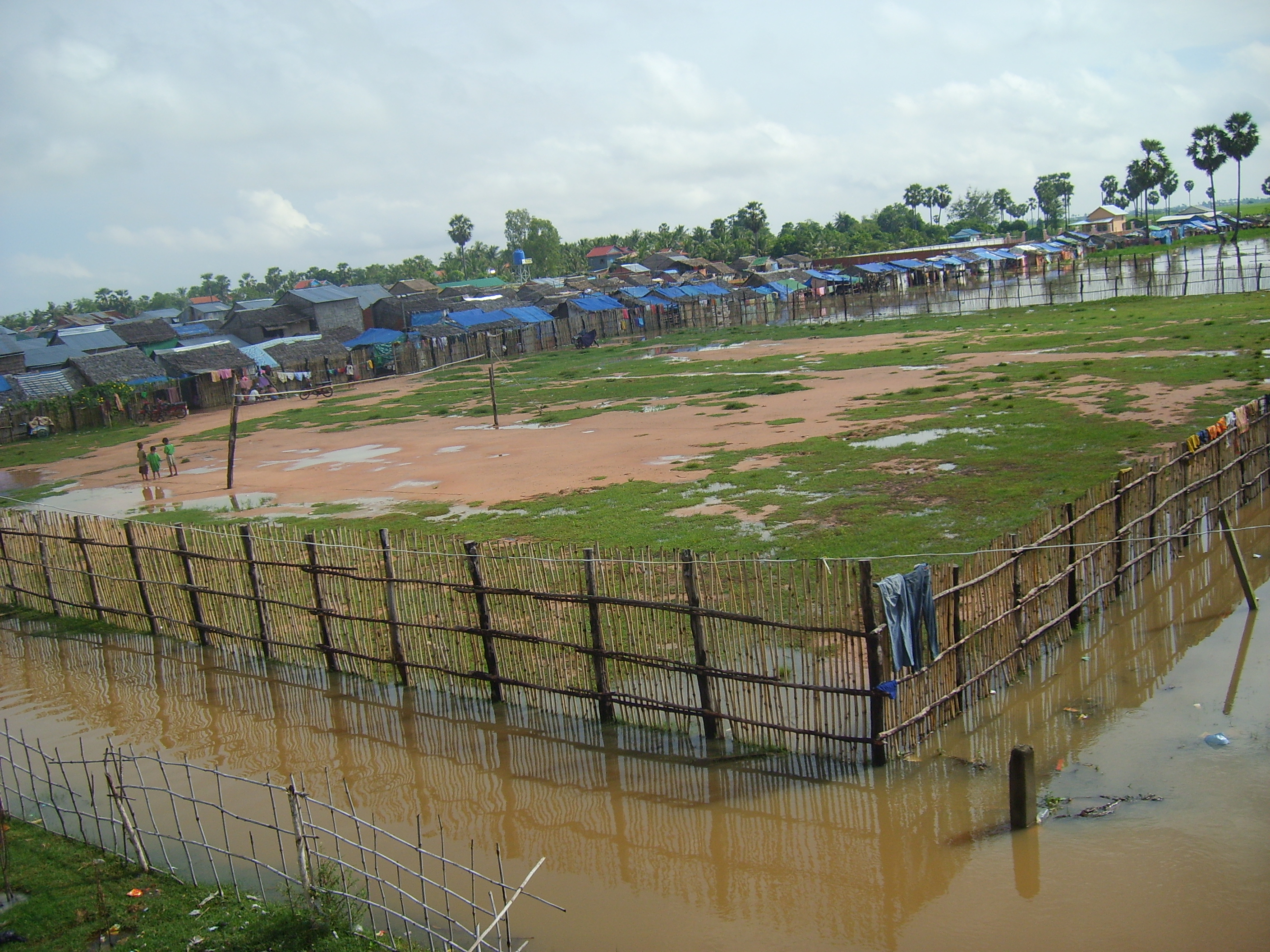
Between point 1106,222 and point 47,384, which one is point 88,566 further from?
point 1106,222

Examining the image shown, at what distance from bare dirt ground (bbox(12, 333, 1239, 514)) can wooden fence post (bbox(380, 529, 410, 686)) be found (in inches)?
326

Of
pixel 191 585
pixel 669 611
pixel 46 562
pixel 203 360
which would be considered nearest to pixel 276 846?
pixel 669 611

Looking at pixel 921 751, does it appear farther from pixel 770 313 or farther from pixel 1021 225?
pixel 1021 225

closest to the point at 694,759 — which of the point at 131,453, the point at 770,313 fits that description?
the point at 131,453

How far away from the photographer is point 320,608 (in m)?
11.3

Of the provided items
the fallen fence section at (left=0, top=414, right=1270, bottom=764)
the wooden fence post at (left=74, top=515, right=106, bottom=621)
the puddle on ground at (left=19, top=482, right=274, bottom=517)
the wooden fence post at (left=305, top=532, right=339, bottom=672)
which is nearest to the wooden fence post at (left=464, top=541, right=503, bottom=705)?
the fallen fence section at (left=0, top=414, right=1270, bottom=764)

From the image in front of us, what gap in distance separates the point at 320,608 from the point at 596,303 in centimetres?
5140

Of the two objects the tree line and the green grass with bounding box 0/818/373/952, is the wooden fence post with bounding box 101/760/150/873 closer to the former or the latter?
the green grass with bounding box 0/818/373/952

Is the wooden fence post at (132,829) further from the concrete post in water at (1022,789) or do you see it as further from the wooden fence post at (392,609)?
the concrete post in water at (1022,789)

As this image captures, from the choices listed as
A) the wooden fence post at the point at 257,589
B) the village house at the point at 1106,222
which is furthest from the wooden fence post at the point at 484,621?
the village house at the point at 1106,222

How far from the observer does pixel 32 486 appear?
28.1 m

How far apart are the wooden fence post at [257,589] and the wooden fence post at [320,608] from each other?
68cm

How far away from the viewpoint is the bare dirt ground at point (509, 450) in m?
20.9

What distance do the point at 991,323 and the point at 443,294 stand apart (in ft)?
153
